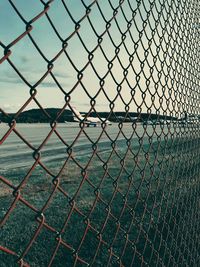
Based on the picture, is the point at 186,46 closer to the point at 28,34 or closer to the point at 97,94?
the point at 97,94

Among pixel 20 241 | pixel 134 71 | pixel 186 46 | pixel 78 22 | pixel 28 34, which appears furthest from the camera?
pixel 20 241

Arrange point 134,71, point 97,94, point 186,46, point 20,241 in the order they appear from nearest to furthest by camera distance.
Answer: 1. point 97,94
2. point 134,71
3. point 186,46
4. point 20,241

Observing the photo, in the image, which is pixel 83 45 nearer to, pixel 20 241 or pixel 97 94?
pixel 97 94

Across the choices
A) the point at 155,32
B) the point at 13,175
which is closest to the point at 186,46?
the point at 155,32

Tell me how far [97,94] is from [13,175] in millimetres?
6977

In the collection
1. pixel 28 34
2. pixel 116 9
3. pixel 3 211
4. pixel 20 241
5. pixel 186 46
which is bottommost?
pixel 3 211

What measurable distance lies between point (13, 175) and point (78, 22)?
7.22 m

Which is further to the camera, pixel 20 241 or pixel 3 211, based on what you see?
pixel 3 211

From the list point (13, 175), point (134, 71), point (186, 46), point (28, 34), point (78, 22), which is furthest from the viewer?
point (13, 175)

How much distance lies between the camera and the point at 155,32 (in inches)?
116

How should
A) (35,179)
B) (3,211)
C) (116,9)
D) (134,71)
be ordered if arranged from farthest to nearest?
(35,179)
(3,211)
(134,71)
(116,9)

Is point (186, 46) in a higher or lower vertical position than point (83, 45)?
lower

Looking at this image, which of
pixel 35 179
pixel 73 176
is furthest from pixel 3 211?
pixel 73 176

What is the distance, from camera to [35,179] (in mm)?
8039
